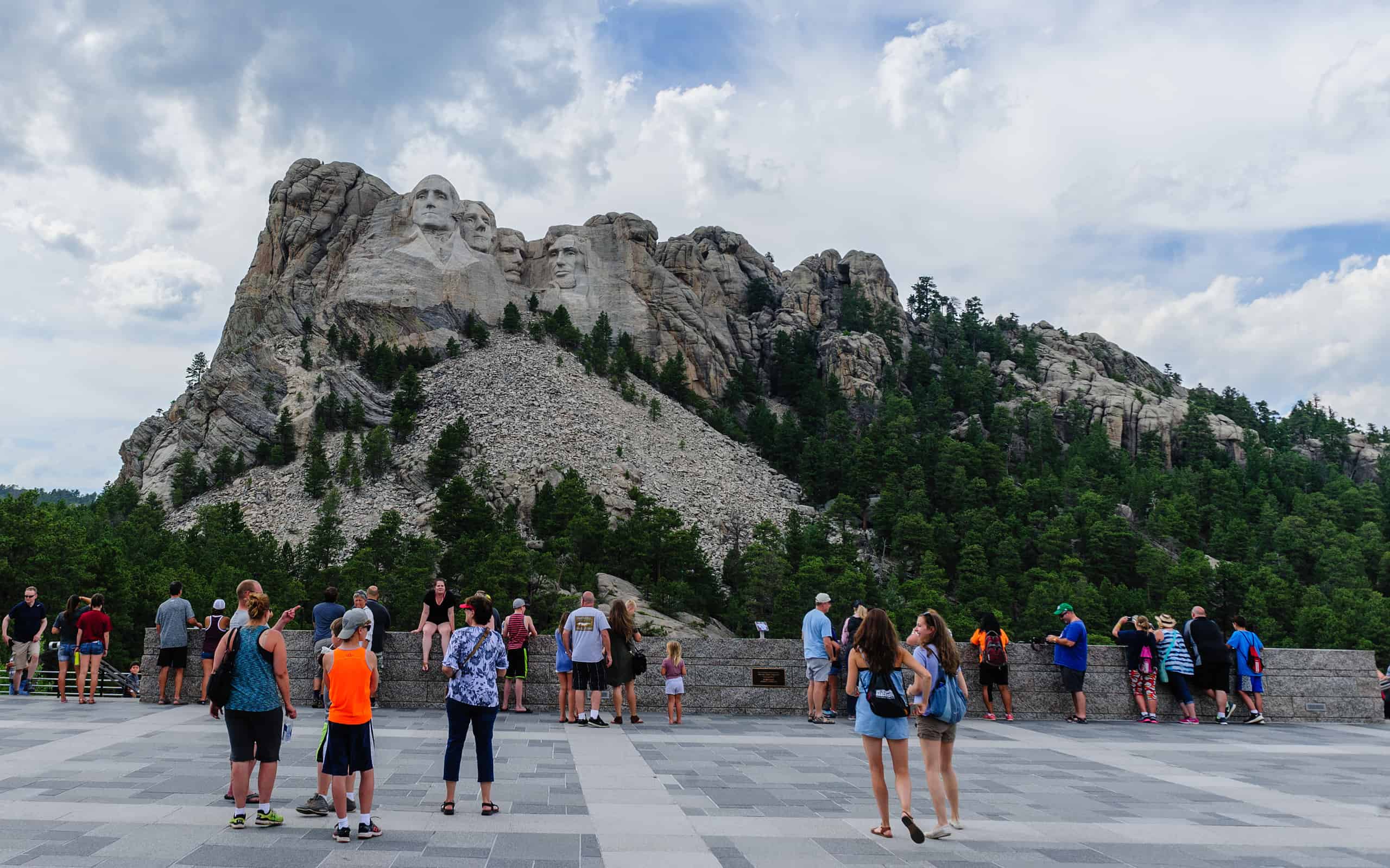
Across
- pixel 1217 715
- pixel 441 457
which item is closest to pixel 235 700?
pixel 1217 715

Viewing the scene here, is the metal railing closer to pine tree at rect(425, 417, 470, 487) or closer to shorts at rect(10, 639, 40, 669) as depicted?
shorts at rect(10, 639, 40, 669)

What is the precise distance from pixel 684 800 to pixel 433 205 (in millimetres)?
99254

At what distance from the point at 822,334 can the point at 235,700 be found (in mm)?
116118

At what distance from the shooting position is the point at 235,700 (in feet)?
23.4

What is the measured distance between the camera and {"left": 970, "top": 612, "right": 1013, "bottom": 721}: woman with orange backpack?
1443cm

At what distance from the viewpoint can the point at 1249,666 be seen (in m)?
15.1

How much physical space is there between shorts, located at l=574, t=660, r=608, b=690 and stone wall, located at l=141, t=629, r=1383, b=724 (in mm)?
1865

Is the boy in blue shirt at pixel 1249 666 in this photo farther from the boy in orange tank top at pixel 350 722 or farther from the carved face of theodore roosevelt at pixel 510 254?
the carved face of theodore roosevelt at pixel 510 254

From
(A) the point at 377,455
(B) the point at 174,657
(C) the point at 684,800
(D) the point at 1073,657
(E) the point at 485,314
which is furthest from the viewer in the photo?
(E) the point at 485,314

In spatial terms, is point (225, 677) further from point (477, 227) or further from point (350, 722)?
point (477, 227)

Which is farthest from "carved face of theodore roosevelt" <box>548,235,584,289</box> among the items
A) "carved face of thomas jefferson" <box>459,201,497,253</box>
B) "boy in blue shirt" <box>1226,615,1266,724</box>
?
"boy in blue shirt" <box>1226,615,1266,724</box>

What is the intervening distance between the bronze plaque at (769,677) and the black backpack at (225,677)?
9582 mm

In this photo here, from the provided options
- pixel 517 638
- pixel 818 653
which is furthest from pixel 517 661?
pixel 818 653

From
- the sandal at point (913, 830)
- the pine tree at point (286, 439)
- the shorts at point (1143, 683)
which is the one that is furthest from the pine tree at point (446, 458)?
the sandal at point (913, 830)
